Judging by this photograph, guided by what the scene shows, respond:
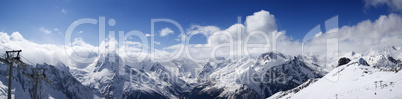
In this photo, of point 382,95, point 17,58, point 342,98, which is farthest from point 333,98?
point 17,58

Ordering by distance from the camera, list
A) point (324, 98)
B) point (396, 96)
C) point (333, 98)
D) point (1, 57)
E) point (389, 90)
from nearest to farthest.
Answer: point (396, 96) < point (1, 57) < point (389, 90) < point (333, 98) < point (324, 98)

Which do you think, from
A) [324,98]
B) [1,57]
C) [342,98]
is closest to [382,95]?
[342,98]

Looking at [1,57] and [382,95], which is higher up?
[1,57]

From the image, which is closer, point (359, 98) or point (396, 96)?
point (396, 96)

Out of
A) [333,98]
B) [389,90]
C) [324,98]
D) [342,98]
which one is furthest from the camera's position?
[324,98]

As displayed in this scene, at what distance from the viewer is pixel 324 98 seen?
224 feet

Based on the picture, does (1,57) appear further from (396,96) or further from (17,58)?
(396,96)

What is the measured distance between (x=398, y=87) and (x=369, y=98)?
20.2ft

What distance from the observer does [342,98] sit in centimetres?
5484

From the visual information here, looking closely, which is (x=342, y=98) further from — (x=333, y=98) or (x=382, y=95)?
(x=382, y=95)

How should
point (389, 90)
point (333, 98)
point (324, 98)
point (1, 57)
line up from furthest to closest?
point (324, 98) → point (333, 98) → point (389, 90) → point (1, 57)

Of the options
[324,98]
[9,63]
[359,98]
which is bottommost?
[324,98]

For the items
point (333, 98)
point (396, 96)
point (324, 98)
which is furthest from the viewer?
point (324, 98)

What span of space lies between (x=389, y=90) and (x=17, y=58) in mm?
64572
